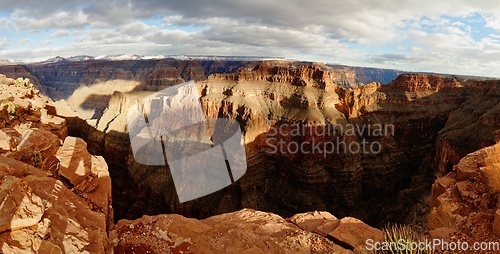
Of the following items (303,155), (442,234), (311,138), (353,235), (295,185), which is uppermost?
(442,234)

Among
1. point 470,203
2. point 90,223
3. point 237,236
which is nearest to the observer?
point 90,223

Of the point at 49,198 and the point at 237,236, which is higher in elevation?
the point at 49,198

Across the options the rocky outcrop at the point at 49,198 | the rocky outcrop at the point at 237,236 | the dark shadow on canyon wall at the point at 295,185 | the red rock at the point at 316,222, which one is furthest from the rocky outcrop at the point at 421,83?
the rocky outcrop at the point at 49,198

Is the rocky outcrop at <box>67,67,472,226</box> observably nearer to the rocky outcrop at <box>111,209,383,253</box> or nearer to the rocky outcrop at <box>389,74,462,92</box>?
the rocky outcrop at <box>389,74,462,92</box>

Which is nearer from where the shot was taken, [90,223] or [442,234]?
[90,223]

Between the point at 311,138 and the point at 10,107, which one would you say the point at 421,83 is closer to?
the point at 311,138

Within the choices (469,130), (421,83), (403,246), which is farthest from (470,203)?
(421,83)

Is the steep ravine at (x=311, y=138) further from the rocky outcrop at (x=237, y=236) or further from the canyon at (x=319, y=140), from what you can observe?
the rocky outcrop at (x=237, y=236)

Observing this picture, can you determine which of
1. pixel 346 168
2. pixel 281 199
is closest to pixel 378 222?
pixel 346 168

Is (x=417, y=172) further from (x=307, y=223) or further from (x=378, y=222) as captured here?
(x=307, y=223)
